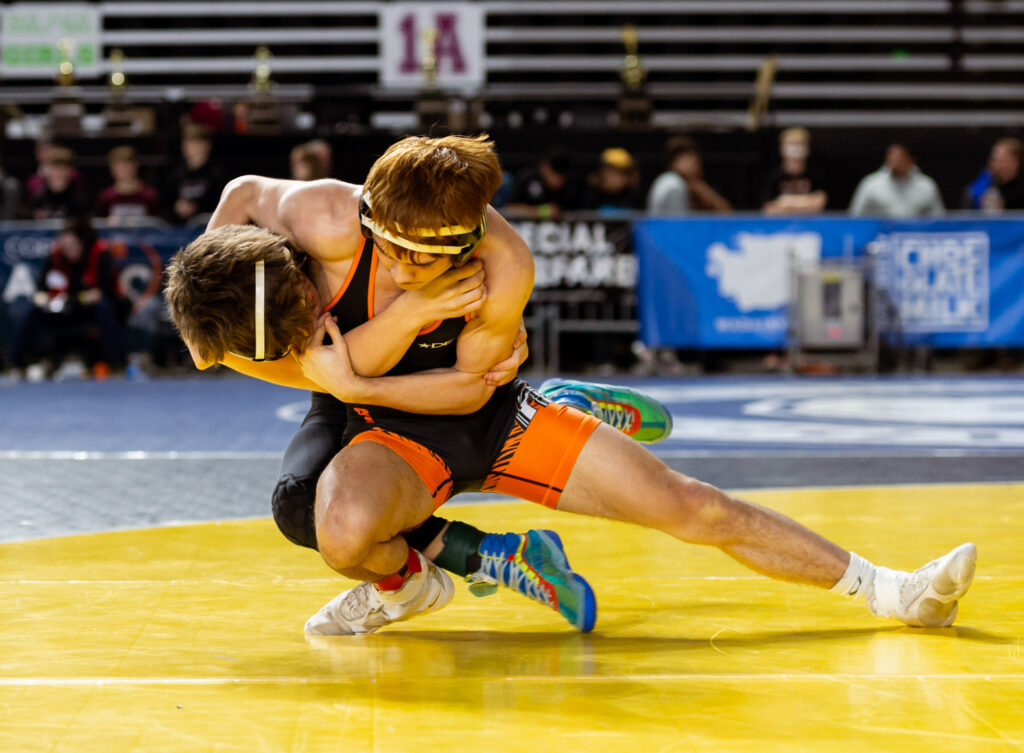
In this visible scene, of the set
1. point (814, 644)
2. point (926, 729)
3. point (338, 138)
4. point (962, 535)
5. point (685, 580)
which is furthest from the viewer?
point (338, 138)

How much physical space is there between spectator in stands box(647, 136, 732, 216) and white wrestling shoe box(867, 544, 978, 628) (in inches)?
267

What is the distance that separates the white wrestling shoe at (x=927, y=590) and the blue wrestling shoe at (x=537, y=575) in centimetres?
58

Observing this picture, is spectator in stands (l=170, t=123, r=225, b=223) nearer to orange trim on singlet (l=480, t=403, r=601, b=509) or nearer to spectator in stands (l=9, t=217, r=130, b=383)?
spectator in stands (l=9, t=217, r=130, b=383)

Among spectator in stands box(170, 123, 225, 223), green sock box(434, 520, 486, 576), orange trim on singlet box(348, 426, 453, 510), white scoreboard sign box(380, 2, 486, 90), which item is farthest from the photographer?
white scoreboard sign box(380, 2, 486, 90)

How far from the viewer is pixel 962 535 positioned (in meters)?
3.73

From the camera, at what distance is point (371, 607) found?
8.81 feet

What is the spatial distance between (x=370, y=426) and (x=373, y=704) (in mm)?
756

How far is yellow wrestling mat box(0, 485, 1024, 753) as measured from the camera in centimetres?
202

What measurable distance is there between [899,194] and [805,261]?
1.11 m

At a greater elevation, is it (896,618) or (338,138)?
(338,138)

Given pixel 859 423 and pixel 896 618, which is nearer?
pixel 896 618

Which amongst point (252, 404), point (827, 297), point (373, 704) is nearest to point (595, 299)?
point (827, 297)

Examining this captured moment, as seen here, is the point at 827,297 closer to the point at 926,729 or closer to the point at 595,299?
the point at 595,299

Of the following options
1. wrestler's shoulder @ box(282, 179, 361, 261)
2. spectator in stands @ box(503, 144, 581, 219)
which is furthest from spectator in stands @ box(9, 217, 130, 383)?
wrestler's shoulder @ box(282, 179, 361, 261)
